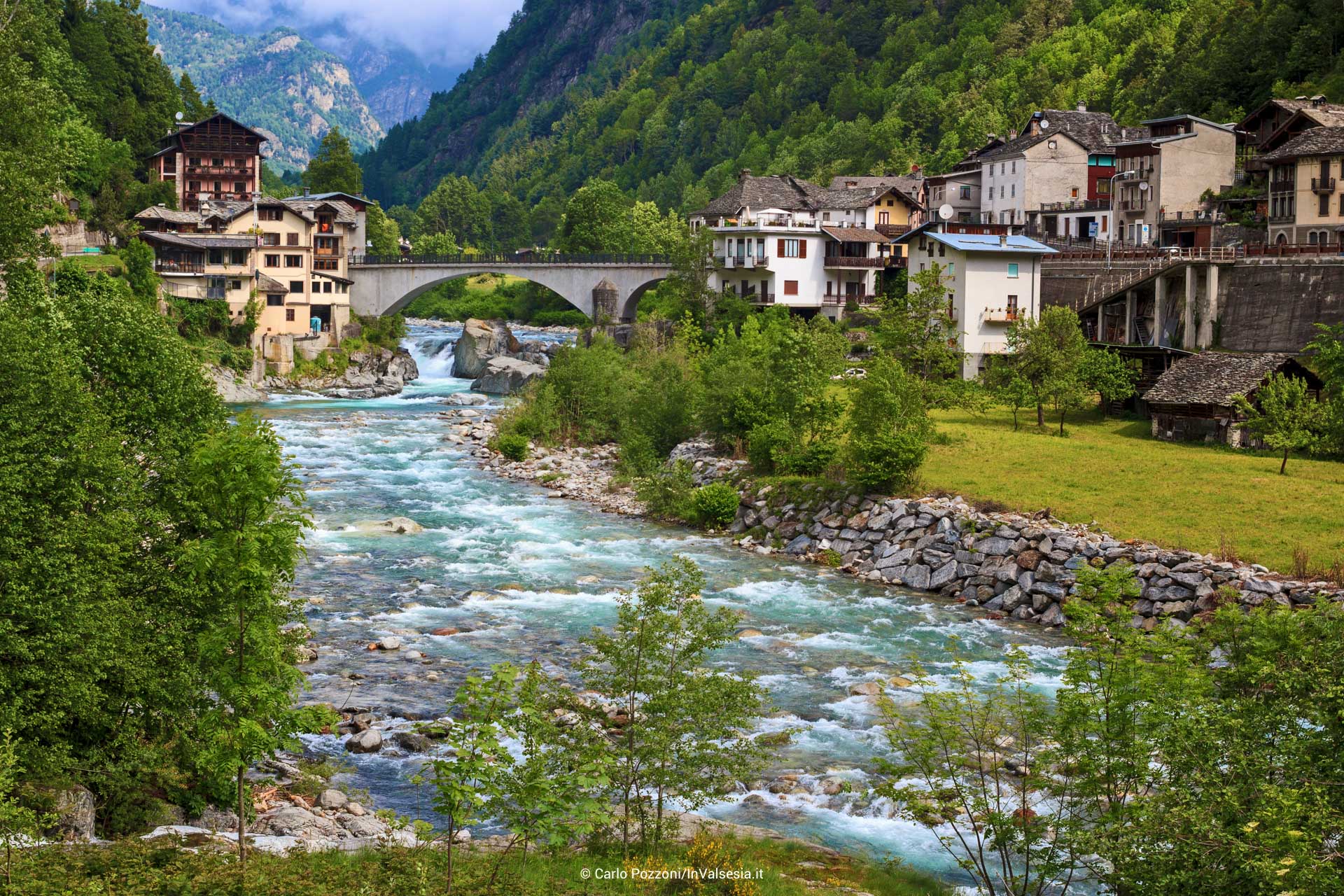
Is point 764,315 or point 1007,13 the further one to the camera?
point 1007,13

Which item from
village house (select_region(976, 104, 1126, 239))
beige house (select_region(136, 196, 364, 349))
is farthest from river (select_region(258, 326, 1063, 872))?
village house (select_region(976, 104, 1126, 239))

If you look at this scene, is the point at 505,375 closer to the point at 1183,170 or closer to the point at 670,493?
the point at 670,493

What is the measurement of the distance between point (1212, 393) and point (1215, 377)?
1312 mm

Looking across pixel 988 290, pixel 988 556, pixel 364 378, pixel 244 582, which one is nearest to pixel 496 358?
pixel 364 378

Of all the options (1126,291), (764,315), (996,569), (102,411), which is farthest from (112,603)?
(764,315)

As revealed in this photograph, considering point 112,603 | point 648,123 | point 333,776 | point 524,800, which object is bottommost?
point 333,776

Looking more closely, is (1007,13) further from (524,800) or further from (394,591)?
(524,800)

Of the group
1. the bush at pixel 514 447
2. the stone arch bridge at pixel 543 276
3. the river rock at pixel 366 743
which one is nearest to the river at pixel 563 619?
the river rock at pixel 366 743

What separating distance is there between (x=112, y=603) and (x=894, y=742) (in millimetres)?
10823

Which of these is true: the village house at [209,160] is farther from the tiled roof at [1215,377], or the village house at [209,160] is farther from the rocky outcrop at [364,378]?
the tiled roof at [1215,377]

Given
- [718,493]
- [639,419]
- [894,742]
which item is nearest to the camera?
[894,742]

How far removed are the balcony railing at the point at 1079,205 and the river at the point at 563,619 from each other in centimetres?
4911

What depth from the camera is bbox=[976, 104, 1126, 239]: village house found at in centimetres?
8581

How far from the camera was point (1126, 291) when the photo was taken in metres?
57.1
